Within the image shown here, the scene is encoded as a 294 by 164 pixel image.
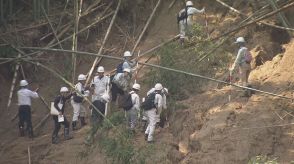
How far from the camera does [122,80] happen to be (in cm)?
1141

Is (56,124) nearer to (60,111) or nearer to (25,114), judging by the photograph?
(60,111)

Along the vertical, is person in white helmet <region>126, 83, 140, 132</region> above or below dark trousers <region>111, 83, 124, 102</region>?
below

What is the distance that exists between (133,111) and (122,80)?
106cm

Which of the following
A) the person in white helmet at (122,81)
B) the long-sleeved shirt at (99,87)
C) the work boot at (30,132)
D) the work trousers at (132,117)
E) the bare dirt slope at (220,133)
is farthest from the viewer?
the work boot at (30,132)

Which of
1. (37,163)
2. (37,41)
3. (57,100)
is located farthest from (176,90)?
(37,41)

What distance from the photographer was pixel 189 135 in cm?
1044

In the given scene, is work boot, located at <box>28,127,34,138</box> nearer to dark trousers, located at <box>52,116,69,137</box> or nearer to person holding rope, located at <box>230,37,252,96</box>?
dark trousers, located at <box>52,116,69,137</box>

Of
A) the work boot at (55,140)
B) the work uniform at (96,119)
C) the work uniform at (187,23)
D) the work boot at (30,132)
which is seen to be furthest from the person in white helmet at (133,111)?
the work uniform at (187,23)

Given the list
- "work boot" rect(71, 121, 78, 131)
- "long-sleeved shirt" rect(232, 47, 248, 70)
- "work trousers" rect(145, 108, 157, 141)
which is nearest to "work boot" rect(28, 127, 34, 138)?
"work boot" rect(71, 121, 78, 131)

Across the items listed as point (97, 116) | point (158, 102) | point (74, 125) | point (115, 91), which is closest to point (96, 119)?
point (97, 116)

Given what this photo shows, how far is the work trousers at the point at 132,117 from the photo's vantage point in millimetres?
10617

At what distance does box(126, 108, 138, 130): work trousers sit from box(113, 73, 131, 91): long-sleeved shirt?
938 mm

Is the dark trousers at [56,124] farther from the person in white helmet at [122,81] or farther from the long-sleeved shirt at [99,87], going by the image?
the person in white helmet at [122,81]

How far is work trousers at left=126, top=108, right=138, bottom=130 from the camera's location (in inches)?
418
